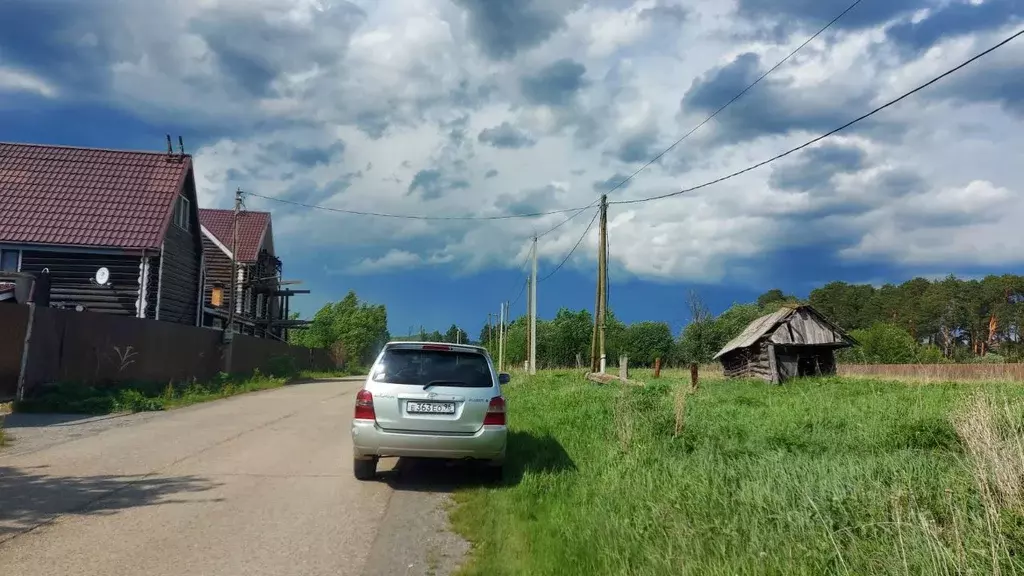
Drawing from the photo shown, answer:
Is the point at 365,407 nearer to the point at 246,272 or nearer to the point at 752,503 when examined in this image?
the point at 752,503

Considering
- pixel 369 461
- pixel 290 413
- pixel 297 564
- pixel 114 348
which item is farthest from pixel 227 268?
pixel 297 564

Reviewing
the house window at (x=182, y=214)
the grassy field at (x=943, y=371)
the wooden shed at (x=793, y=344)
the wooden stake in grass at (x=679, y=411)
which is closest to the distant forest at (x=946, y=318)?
the grassy field at (x=943, y=371)

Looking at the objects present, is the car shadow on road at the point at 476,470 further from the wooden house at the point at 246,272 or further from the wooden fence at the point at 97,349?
the wooden house at the point at 246,272

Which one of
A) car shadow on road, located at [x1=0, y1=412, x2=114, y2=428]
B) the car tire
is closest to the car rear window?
the car tire

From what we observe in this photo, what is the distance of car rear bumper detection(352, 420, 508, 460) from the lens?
7.77 metres

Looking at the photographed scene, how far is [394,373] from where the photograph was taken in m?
8.09

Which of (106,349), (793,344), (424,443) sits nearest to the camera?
(424,443)

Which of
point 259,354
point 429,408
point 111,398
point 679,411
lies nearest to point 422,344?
point 429,408

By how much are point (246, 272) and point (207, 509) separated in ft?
124

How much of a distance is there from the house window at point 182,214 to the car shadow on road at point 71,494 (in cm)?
1978

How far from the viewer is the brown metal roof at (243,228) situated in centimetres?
4247

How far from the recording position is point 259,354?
32.0 metres

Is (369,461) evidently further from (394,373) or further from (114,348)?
(114,348)

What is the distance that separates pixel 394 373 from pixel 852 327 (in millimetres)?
99737
